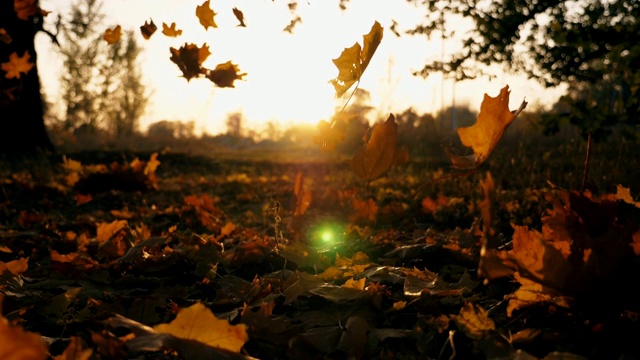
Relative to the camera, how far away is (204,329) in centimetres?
100

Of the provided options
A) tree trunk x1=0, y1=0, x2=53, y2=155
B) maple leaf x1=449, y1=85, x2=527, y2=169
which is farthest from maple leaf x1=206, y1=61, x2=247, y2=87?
tree trunk x1=0, y1=0, x2=53, y2=155

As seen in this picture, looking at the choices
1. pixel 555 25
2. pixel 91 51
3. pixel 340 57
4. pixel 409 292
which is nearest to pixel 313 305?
pixel 409 292

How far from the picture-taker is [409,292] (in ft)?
4.79

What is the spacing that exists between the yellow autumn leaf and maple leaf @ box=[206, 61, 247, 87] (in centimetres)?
146

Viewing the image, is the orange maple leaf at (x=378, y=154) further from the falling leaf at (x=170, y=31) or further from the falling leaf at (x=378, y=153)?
the falling leaf at (x=170, y=31)

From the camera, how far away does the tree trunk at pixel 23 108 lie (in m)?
11.3

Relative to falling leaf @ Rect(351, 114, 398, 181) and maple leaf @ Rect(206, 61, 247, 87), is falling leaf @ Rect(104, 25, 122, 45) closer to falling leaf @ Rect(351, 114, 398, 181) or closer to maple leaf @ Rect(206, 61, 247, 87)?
maple leaf @ Rect(206, 61, 247, 87)

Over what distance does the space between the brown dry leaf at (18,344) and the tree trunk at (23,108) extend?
11569mm

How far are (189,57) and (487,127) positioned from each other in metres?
1.41

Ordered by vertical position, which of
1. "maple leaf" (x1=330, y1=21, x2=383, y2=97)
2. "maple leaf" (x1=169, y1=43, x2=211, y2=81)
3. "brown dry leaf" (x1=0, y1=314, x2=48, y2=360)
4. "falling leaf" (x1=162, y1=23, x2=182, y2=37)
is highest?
"falling leaf" (x1=162, y1=23, x2=182, y2=37)

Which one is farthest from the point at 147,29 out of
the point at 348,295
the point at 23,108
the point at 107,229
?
the point at 23,108

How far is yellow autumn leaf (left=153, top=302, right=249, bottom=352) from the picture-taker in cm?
98

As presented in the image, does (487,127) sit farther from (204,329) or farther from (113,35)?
(113,35)

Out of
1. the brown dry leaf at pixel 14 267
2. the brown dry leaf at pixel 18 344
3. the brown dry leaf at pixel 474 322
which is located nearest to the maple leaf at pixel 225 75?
the brown dry leaf at pixel 14 267
